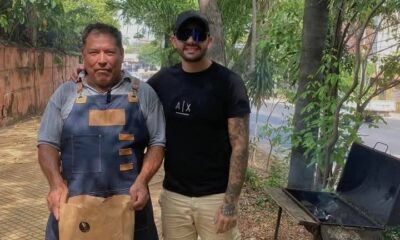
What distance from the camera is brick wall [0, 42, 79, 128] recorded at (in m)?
10.8

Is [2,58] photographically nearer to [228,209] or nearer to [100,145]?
[100,145]

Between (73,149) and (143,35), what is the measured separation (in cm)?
1010

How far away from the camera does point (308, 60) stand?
4.85 m

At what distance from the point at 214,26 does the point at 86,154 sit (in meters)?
3.54

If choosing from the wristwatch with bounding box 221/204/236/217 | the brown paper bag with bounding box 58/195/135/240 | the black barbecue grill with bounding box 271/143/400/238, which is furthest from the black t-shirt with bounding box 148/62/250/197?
the black barbecue grill with bounding box 271/143/400/238

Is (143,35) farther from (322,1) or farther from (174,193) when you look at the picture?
(174,193)

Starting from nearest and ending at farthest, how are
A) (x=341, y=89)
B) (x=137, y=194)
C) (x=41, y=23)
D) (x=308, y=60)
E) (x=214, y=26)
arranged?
(x=137, y=194) < (x=308, y=60) < (x=341, y=89) < (x=214, y=26) < (x=41, y=23)

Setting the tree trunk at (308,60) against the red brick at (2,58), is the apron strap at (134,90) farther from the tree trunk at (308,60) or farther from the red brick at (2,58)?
the red brick at (2,58)

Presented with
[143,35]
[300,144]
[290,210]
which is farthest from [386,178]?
[143,35]

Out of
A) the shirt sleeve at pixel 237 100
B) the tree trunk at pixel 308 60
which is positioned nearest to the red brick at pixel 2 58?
the tree trunk at pixel 308 60

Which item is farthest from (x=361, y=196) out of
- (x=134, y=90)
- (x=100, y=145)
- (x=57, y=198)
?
(x=57, y=198)

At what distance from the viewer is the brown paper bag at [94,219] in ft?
7.23

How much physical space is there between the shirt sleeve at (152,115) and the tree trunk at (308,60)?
2.56m

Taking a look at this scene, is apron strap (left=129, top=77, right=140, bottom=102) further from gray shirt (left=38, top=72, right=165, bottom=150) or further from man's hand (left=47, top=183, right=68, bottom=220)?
man's hand (left=47, top=183, right=68, bottom=220)
